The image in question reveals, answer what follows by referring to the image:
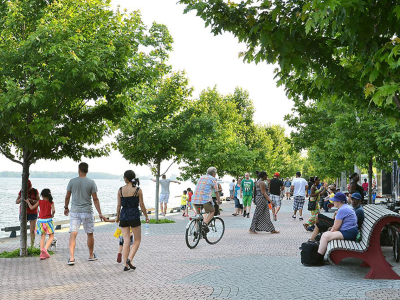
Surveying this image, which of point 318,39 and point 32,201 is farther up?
point 318,39

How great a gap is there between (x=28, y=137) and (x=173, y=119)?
11703 millimetres

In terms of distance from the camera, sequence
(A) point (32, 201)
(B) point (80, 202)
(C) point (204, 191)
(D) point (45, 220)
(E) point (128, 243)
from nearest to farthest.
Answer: (E) point (128, 243) < (B) point (80, 202) < (D) point (45, 220) < (A) point (32, 201) < (C) point (204, 191)

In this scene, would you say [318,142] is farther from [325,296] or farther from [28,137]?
[325,296]

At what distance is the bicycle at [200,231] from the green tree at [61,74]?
3.20 metres

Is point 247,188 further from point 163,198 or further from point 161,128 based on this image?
point 163,198

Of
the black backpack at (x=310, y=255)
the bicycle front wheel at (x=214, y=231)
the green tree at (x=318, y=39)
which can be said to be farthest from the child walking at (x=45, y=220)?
the green tree at (x=318, y=39)

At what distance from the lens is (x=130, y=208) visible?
950 centimetres

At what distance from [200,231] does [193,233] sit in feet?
0.87

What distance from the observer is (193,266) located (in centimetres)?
967

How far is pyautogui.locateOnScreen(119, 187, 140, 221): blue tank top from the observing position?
9469 mm

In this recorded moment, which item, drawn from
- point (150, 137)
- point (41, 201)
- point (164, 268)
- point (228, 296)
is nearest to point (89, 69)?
point (41, 201)

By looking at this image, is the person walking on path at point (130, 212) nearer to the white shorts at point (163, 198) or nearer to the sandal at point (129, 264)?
the sandal at point (129, 264)

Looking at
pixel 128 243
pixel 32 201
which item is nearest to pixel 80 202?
pixel 128 243

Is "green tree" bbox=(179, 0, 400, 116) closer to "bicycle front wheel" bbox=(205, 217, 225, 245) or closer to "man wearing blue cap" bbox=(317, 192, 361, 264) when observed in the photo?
"man wearing blue cap" bbox=(317, 192, 361, 264)
